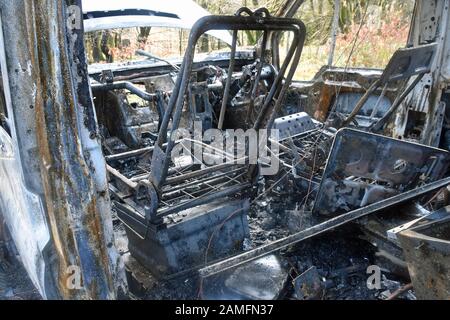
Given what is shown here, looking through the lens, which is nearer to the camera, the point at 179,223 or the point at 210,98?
the point at 179,223

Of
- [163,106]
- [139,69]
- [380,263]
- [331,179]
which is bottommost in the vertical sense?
[380,263]

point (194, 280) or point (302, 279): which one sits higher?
point (302, 279)

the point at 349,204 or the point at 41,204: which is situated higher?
the point at 41,204

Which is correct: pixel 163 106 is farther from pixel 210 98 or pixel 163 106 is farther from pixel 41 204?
pixel 41 204

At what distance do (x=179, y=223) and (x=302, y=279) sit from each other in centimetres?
84

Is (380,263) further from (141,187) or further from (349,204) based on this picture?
(141,187)

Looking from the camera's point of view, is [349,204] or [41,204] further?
[349,204]

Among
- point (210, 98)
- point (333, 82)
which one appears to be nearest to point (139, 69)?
point (210, 98)

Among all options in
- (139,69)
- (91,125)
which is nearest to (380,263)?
(91,125)

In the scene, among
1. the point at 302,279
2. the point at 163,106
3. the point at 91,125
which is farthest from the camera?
the point at 163,106

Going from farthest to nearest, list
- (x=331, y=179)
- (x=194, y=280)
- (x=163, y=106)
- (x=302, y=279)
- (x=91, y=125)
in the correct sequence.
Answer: (x=163, y=106)
(x=331, y=179)
(x=194, y=280)
(x=302, y=279)
(x=91, y=125)

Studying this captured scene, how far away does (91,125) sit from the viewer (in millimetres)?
1480

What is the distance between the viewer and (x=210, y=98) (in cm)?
475
